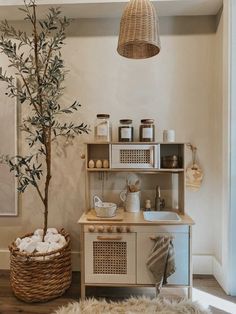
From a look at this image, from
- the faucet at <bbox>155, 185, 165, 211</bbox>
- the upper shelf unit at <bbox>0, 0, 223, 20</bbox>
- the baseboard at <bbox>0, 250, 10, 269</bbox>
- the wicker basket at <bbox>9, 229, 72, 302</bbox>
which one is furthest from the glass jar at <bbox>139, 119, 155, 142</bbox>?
the baseboard at <bbox>0, 250, 10, 269</bbox>

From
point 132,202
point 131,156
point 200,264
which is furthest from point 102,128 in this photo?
point 200,264

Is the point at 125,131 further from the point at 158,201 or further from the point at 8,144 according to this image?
the point at 8,144

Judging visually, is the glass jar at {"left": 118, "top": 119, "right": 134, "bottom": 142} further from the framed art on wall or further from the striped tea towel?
the framed art on wall

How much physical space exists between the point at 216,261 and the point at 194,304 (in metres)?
0.70

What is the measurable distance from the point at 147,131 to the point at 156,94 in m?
0.47

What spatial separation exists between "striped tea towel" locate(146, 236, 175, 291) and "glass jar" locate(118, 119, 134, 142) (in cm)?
94

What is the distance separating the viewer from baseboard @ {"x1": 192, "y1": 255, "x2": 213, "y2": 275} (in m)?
2.76

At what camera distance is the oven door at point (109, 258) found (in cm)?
223

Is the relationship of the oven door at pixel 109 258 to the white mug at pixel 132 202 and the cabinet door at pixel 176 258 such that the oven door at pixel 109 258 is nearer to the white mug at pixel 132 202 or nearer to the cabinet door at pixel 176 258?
the cabinet door at pixel 176 258

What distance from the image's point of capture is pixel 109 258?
226 centimetres

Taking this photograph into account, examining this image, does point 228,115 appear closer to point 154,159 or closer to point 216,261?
point 154,159

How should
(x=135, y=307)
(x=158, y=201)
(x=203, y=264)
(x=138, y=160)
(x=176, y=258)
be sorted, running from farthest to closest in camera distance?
(x=203, y=264) < (x=158, y=201) < (x=138, y=160) < (x=176, y=258) < (x=135, y=307)

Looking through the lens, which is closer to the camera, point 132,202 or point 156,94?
point 132,202

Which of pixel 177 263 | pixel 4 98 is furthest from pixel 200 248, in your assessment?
pixel 4 98
